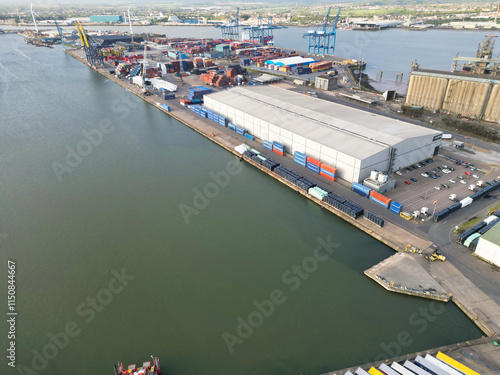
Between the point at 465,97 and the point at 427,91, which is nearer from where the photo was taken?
the point at 465,97

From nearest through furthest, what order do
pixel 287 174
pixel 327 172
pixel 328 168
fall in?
pixel 328 168 → pixel 327 172 → pixel 287 174

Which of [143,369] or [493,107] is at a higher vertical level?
[493,107]

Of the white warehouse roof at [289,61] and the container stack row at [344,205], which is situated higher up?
the white warehouse roof at [289,61]

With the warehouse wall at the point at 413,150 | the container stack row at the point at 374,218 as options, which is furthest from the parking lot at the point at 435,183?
the container stack row at the point at 374,218

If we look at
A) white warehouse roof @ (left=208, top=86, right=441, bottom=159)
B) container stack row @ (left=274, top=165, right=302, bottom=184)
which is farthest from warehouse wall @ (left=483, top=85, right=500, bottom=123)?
container stack row @ (left=274, top=165, right=302, bottom=184)

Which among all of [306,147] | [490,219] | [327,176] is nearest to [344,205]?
[327,176]

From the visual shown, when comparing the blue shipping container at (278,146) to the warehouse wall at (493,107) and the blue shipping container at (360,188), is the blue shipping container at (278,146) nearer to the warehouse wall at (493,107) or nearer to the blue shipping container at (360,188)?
the blue shipping container at (360,188)

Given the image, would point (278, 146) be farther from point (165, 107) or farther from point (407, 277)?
point (165, 107)
